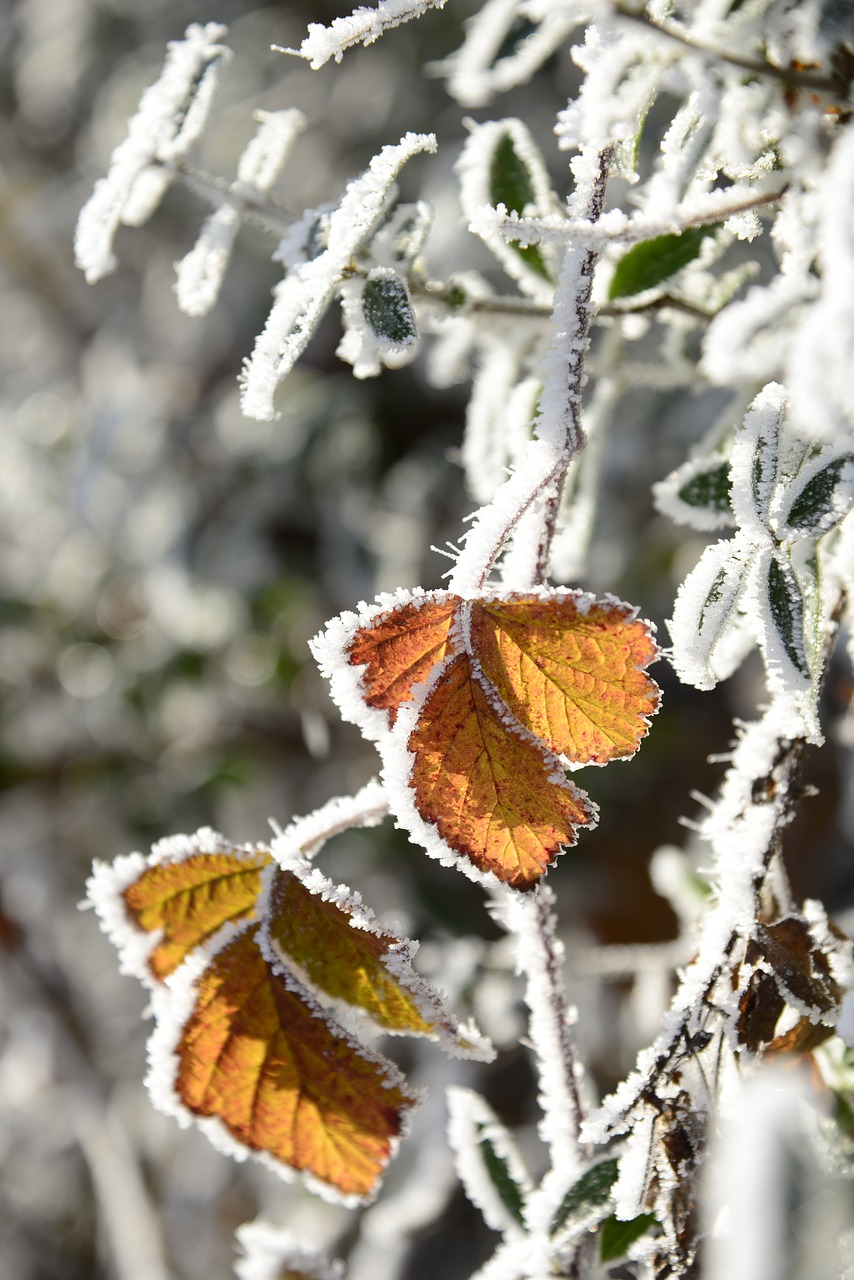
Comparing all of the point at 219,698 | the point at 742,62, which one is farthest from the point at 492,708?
the point at 219,698

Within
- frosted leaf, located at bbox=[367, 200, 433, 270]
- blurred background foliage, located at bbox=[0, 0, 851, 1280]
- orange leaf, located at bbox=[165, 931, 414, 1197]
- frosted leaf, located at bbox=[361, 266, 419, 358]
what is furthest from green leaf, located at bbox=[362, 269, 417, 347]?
blurred background foliage, located at bbox=[0, 0, 851, 1280]

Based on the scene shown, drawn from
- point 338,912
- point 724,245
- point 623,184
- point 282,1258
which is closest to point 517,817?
point 338,912

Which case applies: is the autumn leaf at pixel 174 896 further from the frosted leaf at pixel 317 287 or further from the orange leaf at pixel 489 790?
the frosted leaf at pixel 317 287

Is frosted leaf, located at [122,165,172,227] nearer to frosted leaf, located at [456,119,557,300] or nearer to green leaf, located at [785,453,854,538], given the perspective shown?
frosted leaf, located at [456,119,557,300]

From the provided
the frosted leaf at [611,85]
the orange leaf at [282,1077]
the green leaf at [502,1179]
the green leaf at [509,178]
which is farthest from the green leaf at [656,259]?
the green leaf at [502,1179]

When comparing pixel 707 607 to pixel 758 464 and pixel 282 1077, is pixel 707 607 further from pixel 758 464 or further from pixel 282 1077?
pixel 282 1077

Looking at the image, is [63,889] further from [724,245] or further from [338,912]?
[724,245]
